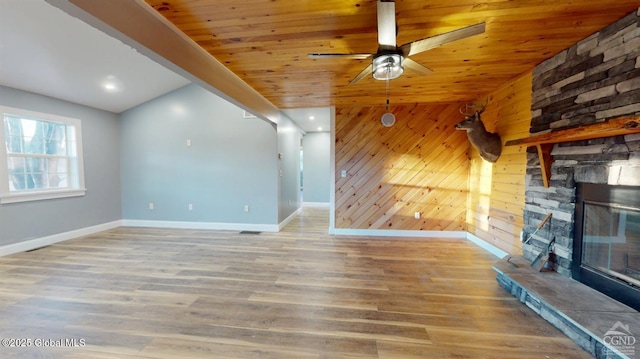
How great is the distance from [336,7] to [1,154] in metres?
4.98

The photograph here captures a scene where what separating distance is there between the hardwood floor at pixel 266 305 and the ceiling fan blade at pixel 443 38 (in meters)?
2.17

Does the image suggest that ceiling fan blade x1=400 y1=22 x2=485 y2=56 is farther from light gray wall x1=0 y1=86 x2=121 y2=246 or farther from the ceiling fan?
light gray wall x1=0 y1=86 x2=121 y2=246

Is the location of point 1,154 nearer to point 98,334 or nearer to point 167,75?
point 167,75

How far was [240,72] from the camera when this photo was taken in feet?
9.44

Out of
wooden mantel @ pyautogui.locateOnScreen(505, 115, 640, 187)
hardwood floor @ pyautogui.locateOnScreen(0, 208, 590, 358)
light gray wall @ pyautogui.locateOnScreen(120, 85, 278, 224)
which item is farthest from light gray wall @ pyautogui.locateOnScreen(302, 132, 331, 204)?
wooden mantel @ pyautogui.locateOnScreen(505, 115, 640, 187)

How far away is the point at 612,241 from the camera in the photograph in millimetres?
1958

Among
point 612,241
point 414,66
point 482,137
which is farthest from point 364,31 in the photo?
point 612,241

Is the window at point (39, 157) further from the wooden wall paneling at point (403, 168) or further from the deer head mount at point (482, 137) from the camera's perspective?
the deer head mount at point (482, 137)

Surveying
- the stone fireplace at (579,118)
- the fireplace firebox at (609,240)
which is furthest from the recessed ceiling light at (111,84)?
the fireplace firebox at (609,240)

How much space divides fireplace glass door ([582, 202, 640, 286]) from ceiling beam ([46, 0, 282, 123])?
3.87 meters

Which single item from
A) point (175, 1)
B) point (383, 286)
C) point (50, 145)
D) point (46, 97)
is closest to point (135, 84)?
point (46, 97)

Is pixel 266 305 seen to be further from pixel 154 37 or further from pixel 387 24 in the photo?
pixel 387 24

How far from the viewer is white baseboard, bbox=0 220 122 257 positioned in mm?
3336

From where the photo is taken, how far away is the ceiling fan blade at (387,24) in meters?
1.53
